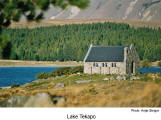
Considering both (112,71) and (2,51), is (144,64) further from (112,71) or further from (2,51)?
(2,51)

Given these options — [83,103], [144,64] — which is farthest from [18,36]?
[83,103]

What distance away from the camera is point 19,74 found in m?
77.3

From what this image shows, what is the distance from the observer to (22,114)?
18.7m

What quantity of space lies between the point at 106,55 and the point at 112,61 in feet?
5.57

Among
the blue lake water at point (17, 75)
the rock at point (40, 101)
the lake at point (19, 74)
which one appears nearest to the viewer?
the rock at point (40, 101)

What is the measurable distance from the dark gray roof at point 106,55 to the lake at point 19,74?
1126cm

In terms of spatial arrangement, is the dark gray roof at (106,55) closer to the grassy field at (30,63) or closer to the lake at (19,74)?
the lake at (19,74)

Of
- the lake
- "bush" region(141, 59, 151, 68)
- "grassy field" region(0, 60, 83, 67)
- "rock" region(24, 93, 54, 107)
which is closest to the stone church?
the lake

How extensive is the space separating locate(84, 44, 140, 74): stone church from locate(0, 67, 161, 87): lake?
1098cm

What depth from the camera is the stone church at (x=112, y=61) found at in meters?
53.8

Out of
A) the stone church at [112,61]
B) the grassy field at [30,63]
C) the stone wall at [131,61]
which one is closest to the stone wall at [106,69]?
the stone church at [112,61]

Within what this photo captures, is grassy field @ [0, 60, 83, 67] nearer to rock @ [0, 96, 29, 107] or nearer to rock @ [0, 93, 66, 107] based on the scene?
rock @ [0, 96, 29, 107]

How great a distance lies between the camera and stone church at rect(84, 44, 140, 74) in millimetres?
53781

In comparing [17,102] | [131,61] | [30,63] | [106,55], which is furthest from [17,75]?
[17,102]
